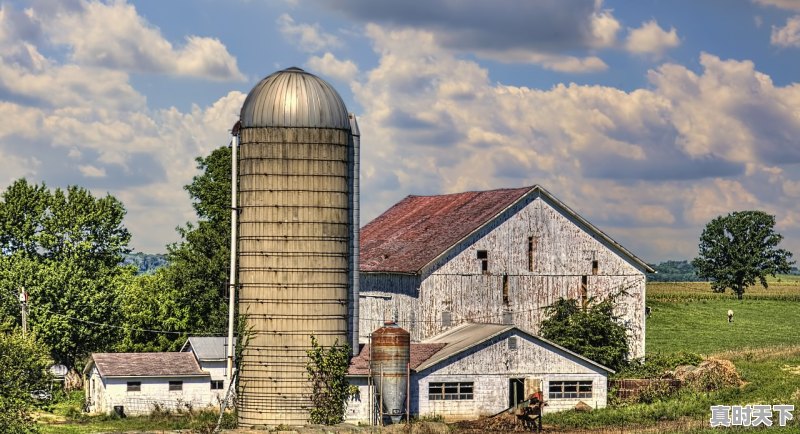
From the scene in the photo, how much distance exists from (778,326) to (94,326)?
47117 millimetres

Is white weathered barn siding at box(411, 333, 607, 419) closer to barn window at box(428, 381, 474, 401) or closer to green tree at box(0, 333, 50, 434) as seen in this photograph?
barn window at box(428, 381, 474, 401)

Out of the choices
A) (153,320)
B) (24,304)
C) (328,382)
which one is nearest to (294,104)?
(328,382)

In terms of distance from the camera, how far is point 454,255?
54188mm

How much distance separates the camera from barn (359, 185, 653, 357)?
54250 millimetres

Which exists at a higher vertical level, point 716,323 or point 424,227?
point 424,227

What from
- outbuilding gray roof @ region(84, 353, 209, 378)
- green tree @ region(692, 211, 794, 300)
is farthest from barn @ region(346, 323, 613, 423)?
green tree @ region(692, 211, 794, 300)

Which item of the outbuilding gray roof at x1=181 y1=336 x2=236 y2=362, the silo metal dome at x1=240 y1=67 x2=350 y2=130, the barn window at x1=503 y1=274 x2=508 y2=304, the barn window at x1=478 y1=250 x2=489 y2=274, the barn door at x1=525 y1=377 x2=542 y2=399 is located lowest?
the barn door at x1=525 y1=377 x2=542 y2=399

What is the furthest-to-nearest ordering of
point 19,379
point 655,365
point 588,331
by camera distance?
point 588,331 < point 655,365 < point 19,379

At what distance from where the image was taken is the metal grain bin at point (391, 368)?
46031mm

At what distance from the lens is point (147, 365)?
2068 inches

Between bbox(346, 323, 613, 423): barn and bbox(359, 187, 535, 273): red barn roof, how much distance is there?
264 inches

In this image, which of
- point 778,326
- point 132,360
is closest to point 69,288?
point 132,360

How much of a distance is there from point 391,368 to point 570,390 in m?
7.84

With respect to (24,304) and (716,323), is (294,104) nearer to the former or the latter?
(24,304)
